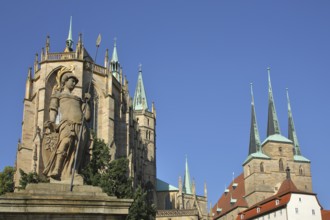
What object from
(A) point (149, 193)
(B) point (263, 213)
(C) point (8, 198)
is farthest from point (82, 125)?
(A) point (149, 193)

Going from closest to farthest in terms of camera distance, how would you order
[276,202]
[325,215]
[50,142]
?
[50,142]
[325,215]
[276,202]

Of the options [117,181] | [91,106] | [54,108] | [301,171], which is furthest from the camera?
[301,171]

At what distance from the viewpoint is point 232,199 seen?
3674 inches

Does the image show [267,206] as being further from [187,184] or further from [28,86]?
[28,86]

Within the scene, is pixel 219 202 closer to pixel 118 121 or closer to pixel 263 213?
pixel 263 213

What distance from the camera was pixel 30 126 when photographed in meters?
45.9

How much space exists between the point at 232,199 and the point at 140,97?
26491mm

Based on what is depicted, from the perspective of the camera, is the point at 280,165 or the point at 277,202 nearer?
the point at 277,202

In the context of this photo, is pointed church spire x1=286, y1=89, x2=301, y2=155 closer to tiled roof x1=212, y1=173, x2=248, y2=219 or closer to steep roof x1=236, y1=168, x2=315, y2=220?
tiled roof x1=212, y1=173, x2=248, y2=219

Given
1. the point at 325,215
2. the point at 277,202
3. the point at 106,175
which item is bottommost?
the point at 106,175

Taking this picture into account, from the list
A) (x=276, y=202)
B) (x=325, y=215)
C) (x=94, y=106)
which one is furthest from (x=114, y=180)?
(x=325, y=215)

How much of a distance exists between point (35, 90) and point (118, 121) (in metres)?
9.10

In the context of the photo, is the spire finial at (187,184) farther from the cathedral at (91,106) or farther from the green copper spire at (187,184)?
the cathedral at (91,106)

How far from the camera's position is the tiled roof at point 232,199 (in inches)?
3533
